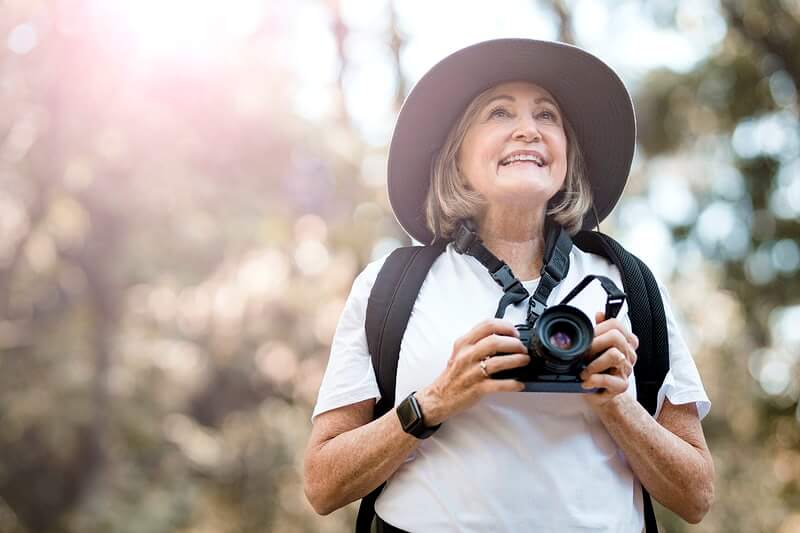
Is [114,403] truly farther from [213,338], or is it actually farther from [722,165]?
[722,165]

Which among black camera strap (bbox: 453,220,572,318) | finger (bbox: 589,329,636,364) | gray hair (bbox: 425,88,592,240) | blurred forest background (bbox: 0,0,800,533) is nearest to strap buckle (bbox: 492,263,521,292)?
black camera strap (bbox: 453,220,572,318)

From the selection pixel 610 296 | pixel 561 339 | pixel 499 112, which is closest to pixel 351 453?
pixel 561 339

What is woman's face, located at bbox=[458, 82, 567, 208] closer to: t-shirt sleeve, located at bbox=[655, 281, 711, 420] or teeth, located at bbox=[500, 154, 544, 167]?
teeth, located at bbox=[500, 154, 544, 167]

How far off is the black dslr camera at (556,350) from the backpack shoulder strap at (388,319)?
0.33 m

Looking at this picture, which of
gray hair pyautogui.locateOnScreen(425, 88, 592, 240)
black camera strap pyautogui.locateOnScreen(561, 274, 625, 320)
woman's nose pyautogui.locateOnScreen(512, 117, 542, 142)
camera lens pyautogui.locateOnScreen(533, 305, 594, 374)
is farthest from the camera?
gray hair pyautogui.locateOnScreen(425, 88, 592, 240)

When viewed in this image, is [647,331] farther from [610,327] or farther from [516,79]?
[516,79]

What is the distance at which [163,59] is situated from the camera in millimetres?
12055

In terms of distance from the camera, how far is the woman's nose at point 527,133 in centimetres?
206

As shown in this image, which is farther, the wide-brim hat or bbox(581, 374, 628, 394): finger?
the wide-brim hat

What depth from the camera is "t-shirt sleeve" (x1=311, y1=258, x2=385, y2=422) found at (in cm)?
199

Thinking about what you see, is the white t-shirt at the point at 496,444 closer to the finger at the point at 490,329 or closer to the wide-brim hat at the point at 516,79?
the finger at the point at 490,329

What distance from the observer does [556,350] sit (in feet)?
5.35

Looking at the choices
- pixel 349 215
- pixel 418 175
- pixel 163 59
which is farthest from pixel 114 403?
pixel 418 175

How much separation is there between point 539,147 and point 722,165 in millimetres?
6669
